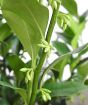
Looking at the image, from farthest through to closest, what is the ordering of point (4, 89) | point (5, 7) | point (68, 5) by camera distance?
1. point (4, 89)
2. point (68, 5)
3. point (5, 7)

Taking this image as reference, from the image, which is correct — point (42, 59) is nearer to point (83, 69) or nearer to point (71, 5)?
point (71, 5)

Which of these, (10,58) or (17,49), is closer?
(10,58)

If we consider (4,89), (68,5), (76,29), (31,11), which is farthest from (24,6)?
(76,29)

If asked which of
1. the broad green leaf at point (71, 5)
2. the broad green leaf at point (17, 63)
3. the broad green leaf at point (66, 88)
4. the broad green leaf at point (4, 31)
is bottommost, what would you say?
the broad green leaf at point (66, 88)

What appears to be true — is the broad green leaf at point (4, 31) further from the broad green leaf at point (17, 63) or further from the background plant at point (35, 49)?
the broad green leaf at point (17, 63)

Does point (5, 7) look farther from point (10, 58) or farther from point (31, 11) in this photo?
point (10, 58)

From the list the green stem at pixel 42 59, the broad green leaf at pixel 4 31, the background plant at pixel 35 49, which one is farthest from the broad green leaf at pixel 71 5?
the broad green leaf at pixel 4 31

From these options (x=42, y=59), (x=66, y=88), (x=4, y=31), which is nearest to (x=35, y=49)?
(x=42, y=59)

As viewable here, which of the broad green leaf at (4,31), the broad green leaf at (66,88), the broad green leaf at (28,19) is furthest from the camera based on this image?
the broad green leaf at (4,31)
